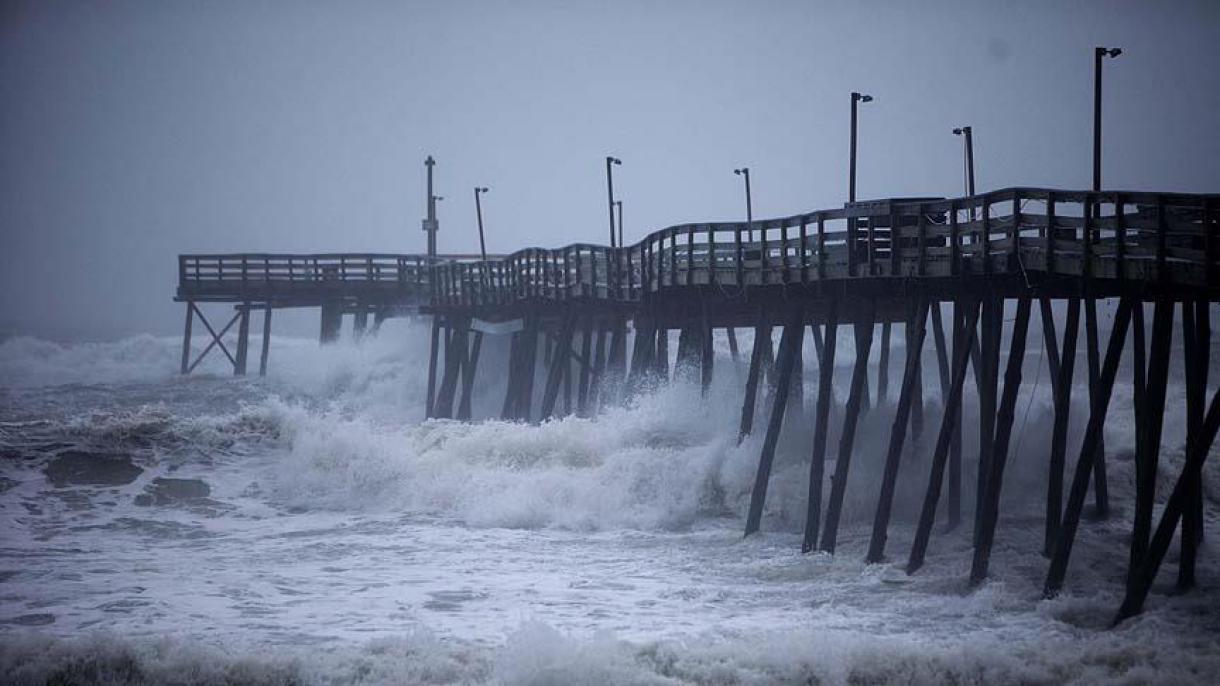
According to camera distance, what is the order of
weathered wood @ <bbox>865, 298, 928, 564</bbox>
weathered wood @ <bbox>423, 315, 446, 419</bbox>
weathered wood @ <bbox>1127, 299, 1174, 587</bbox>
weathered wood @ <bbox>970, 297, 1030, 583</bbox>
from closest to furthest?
weathered wood @ <bbox>1127, 299, 1174, 587</bbox>, weathered wood @ <bbox>970, 297, 1030, 583</bbox>, weathered wood @ <bbox>865, 298, 928, 564</bbox>, weathered wood @ <bbox>423, 315, 446, 419</bbox>

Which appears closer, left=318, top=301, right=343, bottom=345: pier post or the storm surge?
the storm surge

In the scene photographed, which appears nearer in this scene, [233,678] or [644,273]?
[233,678]

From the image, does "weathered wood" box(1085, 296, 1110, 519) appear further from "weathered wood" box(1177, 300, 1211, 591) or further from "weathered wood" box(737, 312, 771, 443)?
"weathered wood" box(737, 312, 771, 443)

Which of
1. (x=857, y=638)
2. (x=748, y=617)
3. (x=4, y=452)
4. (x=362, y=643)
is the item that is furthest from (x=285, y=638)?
(x=4, y=452)

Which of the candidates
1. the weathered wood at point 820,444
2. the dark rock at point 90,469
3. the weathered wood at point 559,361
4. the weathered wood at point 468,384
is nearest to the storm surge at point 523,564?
the dark rock at point 90,469

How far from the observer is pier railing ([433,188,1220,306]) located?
1095 centimetres

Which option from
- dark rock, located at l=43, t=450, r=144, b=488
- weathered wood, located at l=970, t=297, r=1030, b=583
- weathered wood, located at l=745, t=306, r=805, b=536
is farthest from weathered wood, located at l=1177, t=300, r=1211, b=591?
dark rock, located at l=43, t=450, r=144, b=488

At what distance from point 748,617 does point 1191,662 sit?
13.4 ft

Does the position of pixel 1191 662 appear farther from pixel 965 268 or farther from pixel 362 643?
pixel 362 643

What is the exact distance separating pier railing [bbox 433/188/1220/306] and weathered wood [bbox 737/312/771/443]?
1062mm

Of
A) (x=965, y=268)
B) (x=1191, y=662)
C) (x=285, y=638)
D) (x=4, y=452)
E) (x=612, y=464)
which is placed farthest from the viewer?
(x=4, y=452)

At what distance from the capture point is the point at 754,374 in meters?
16.8

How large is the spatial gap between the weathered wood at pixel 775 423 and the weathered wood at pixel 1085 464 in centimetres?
457

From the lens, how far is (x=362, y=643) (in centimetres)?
1088
